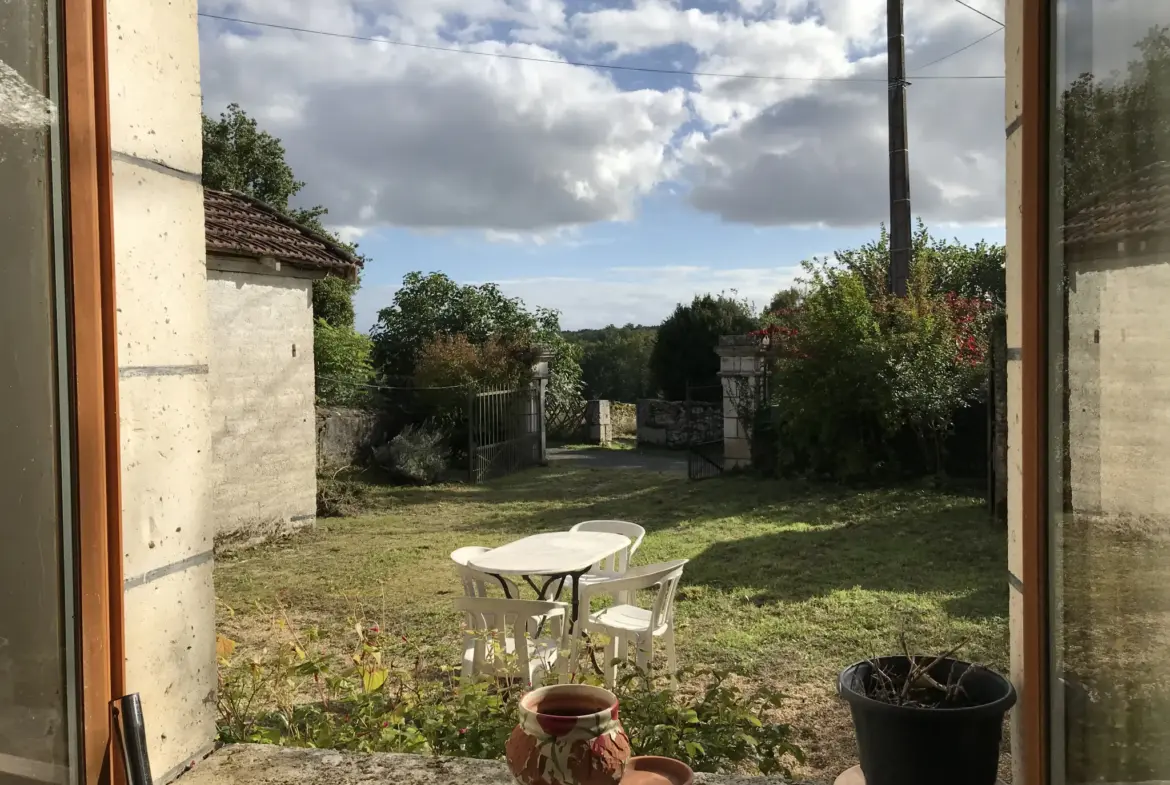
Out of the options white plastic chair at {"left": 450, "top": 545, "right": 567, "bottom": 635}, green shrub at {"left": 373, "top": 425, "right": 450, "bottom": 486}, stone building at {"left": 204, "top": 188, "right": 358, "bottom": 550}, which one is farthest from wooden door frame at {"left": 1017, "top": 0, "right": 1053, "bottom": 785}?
green shrub at {"left": 373, "top": 425, "right": 450, "bottom": 486}

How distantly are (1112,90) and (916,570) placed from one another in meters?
5.69

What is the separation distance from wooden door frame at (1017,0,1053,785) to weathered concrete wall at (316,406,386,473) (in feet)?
30.0

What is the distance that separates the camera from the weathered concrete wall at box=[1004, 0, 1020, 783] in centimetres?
137

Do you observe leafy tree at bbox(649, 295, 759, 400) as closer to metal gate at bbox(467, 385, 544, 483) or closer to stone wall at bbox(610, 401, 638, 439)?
stone wall at bbox(610, 401, 638, 439)

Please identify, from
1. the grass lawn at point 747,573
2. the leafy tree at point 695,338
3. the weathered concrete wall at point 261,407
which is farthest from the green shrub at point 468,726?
the leafy tree at point 695,338

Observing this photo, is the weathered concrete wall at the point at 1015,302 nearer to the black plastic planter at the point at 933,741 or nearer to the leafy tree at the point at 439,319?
the black plastic planter at the point at 933,741

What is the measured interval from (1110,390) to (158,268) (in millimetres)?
1498

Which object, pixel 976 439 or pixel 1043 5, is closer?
pixel 1043 5

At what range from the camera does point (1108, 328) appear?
1.18 m

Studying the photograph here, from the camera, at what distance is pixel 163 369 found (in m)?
1.60

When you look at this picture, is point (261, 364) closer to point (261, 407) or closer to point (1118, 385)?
point (261, 407)

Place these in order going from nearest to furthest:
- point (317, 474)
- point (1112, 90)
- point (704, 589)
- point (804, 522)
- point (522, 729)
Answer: point (1112, 90), point (522, 729), point (704, 589), point (804, 522), point (317, 474)

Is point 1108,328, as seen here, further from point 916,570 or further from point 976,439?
point 976,439

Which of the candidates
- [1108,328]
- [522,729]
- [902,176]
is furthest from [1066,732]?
[902,176]
